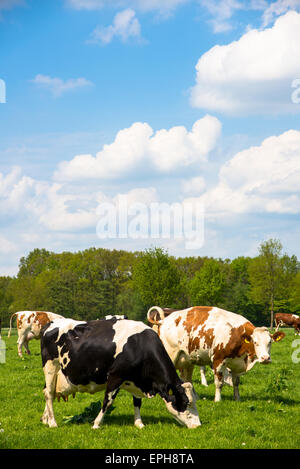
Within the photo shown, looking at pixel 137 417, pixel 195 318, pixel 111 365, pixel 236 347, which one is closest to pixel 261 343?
pixel 236 347

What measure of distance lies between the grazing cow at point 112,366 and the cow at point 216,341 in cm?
318

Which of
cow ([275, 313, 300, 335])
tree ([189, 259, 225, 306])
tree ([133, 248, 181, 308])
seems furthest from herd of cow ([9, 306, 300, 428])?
tree ([189, 259, 225, 306])

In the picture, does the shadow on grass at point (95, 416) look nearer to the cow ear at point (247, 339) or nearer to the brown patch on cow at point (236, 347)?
the brown patch on cow at point (236, 347)

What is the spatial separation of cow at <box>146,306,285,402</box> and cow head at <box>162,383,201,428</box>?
9.79ft

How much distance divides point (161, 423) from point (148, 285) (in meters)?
48.2

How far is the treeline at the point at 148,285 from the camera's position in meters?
58.6

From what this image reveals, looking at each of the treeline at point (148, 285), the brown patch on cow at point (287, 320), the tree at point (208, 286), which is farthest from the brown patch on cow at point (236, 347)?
the tree at point (208, 286)

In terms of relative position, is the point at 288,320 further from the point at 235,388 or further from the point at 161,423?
the point at 161,423

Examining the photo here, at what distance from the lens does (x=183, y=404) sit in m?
8.95

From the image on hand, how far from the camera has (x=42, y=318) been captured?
24266 mm

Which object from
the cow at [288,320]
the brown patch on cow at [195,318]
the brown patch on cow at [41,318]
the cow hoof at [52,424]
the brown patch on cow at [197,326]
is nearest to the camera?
the cow hoof at [52,424]
